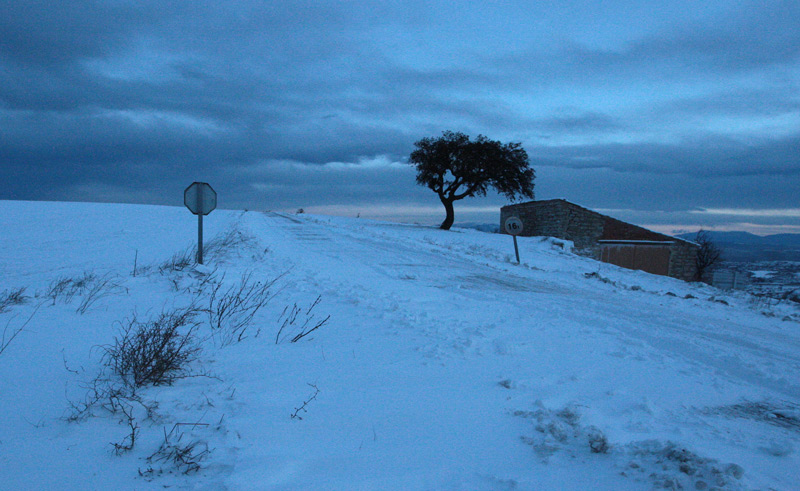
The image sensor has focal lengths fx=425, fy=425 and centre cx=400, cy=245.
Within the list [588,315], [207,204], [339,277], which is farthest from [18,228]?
[588,315]

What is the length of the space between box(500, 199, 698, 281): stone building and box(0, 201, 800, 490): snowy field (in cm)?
2202

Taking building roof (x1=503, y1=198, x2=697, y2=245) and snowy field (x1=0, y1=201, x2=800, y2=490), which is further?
building roof (x1=503, y1=198, x2=697, y2=245)

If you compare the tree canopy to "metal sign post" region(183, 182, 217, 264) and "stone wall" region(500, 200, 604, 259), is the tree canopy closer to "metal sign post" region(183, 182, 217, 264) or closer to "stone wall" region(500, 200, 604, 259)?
"stone wall" region(500, 200, 604, 259)

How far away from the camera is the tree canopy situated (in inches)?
1282

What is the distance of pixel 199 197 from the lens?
33.1 feet

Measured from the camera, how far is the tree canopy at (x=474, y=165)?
3256cm

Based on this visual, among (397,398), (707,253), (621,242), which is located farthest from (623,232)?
(707,253)

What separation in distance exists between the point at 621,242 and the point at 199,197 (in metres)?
27.2

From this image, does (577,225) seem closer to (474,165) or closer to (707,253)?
(474,165)

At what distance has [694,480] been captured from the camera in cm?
241

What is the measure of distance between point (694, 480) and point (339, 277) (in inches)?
300

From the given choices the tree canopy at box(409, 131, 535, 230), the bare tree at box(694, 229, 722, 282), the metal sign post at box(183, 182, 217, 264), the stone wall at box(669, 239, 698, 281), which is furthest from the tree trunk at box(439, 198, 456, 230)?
the bare tree at box(694, 229, 722, 282)

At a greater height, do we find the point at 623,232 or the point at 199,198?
Answer: the point at 199,198

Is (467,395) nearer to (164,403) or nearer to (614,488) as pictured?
(614,488)
